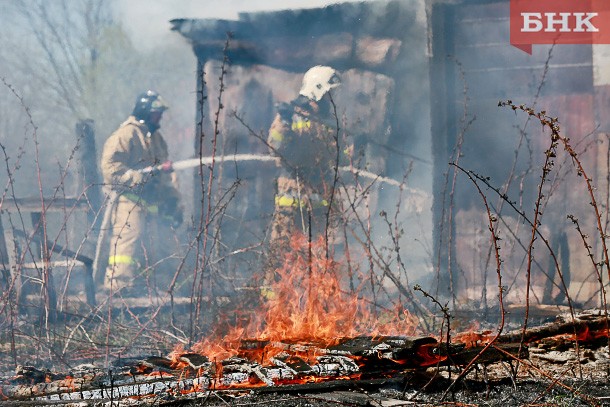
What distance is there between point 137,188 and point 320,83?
10.0 ft

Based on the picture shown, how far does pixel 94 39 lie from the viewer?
21.7 meters

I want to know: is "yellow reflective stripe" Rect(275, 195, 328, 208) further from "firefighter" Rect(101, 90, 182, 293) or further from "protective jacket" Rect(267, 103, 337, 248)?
"firefighter" Rect(101, 90, 182, 293)

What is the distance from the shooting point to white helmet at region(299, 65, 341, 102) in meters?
10.7

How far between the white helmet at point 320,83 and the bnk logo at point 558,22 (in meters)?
2.59

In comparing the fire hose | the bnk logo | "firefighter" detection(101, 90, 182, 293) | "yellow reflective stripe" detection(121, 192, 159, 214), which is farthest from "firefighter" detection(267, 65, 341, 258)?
the bnk logo

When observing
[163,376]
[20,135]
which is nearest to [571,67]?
[163,376]

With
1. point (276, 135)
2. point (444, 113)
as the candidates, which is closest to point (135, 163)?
point (276, 135)

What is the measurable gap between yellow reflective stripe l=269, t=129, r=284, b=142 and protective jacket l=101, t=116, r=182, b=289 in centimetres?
174

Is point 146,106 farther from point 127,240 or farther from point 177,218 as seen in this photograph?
point 127,240

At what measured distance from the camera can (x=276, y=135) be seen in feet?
34.0

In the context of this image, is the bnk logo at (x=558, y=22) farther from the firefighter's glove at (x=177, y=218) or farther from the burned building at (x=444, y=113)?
the firefighter's glove at (x=177, y=218)

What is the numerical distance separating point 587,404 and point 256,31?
8641 mm

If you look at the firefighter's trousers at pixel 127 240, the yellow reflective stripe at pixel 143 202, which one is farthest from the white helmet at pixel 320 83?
the firefighter's trousers at pixel 127 240

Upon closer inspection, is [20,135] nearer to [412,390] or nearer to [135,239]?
[135,239]
